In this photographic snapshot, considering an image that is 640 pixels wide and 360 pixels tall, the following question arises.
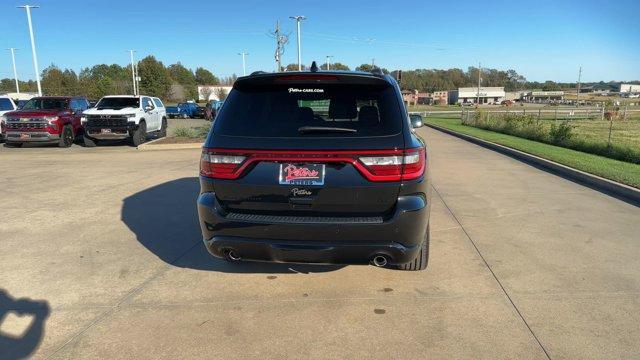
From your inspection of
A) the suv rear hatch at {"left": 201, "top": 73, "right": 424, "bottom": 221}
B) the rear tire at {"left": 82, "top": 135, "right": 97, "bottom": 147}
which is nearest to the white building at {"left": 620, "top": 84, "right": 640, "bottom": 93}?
the rear tire at {"left": 82, "top": 135, "right": 97, "bottom": 147}

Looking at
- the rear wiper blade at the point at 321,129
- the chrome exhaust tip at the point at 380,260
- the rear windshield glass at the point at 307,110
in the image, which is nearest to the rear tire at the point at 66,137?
the rear windshield glass at the point at 307,110

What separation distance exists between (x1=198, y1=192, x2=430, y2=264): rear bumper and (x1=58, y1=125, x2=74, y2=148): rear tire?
14420 mm

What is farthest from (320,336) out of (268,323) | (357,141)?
(357,141)

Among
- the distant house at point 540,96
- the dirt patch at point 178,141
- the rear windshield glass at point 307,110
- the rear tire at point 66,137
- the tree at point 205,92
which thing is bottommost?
the distant house at point 540,96

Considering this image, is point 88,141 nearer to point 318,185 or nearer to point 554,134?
point 318,185

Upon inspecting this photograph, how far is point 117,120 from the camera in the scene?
1533cm

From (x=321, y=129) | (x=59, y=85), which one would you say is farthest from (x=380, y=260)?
(x=59, y=85)

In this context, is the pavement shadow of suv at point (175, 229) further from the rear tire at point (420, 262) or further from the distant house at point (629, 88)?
the distant house at point (629, 88)

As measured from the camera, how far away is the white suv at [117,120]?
50.0 feet

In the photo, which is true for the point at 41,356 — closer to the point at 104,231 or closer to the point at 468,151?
the point at 104,231

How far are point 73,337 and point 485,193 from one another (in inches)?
260

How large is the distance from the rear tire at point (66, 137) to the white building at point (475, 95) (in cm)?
13310

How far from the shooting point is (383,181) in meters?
3.31

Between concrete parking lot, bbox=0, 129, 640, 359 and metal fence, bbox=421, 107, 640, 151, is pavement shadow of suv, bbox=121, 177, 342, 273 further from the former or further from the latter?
metal fence, bbox=421, 107, 640, 151
